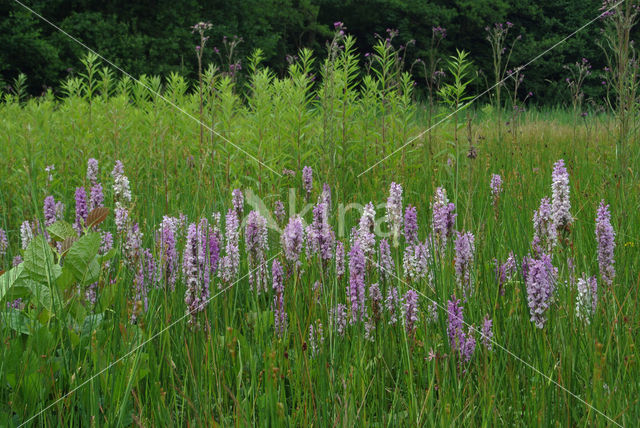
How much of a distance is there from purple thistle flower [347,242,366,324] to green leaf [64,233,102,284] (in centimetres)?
95

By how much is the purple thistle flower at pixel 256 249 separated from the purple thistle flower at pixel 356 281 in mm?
466

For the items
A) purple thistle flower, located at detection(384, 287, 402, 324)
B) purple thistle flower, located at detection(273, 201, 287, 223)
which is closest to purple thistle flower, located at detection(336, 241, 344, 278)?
purple thistle flower, located at detection(384, 287, 402, 324)

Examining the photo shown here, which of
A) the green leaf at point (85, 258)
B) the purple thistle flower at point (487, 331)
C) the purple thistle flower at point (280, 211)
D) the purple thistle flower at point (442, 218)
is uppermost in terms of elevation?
the purple thistle flower at point (280, 211)

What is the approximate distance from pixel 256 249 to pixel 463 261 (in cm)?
91

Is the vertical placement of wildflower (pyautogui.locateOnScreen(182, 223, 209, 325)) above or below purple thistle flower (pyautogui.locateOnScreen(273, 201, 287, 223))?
below

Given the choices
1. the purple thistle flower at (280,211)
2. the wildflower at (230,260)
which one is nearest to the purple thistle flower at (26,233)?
the wildflower at (230,260)

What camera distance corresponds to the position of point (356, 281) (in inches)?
82.6

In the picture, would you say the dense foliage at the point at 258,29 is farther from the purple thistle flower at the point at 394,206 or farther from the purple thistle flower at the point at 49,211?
the purple thistle flower at the point at 394,206

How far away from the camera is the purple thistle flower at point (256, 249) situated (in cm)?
240

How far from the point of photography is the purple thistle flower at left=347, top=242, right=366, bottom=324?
6.79ft

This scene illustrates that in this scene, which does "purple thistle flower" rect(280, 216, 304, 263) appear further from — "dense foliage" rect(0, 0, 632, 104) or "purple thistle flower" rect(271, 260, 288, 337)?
"dense foliage" rect(0, 0, 632, 104)

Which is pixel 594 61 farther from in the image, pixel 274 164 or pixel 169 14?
pixel 274 164

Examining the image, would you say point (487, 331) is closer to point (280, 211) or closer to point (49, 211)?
point (280, 211)


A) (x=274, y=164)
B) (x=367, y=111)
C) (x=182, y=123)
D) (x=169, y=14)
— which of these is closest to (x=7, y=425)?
(x=274, y=164)
